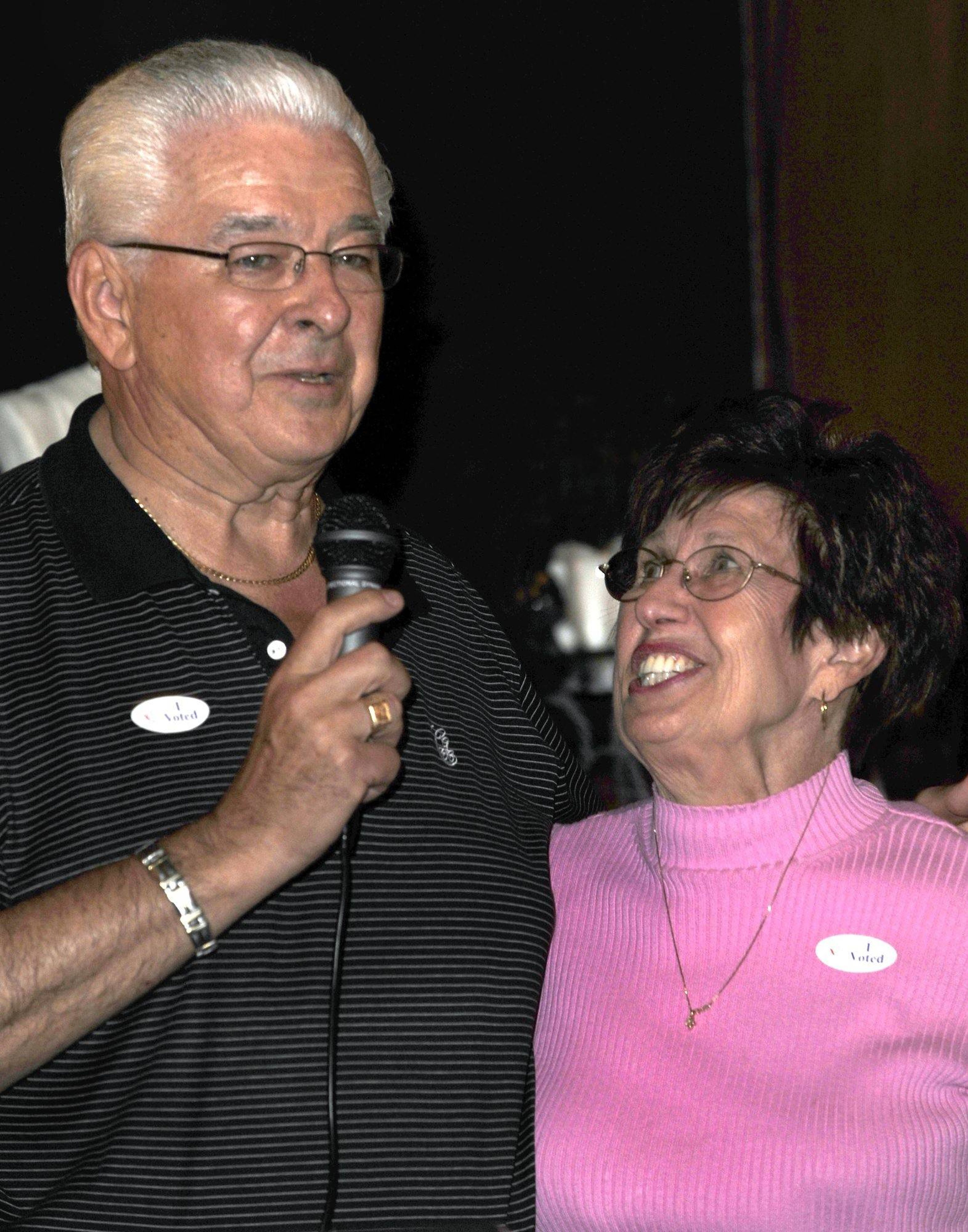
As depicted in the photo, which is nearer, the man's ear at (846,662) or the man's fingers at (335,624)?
the man's fingers at (335,624)

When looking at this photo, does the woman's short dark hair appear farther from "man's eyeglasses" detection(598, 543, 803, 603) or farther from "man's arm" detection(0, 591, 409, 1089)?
"man's arm" detection(0, 591, 409, 1089)

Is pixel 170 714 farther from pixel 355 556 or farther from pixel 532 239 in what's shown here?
pixel 532 239

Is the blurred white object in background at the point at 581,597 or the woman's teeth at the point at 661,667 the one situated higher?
the woman's teeth at the point at 661,667

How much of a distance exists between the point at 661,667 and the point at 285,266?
2.46 feet

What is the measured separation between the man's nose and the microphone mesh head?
331mm

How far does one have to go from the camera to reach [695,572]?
6.84 ft

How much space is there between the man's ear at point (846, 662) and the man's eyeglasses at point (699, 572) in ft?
0.39

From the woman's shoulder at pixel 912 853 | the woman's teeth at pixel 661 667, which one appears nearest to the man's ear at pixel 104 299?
the woman's teeth at pixel 661 667

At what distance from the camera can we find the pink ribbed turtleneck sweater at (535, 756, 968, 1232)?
1.75 metres

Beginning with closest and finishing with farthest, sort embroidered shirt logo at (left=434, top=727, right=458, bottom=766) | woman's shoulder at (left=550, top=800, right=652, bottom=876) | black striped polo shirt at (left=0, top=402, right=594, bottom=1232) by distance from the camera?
black striped polo shirt at (left=0, top=402, right=594, bottom=1232) → embroidered shirt logo at (left=434, top=727, right=458, bottom=766) → woman's shoulder at (left=550, top=800, right=652, bottom=876)

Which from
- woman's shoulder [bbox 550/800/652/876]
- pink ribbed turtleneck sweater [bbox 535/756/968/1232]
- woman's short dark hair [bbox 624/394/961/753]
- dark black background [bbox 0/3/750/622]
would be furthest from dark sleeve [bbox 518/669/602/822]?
dark black background [bbox 0/3/750/622]

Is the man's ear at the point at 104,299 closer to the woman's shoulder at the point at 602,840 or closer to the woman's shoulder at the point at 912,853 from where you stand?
the woman's shoulder at the point at 602,840

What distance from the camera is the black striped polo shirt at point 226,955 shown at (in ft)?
4.95

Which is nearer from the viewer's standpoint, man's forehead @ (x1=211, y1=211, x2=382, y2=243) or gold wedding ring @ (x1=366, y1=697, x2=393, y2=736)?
gold wedding ring @ (x1=366, y1=697, x2=393, y2=736)
